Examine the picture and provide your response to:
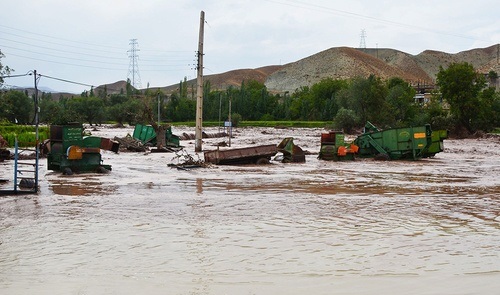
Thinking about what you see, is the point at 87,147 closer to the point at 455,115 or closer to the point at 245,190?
the point at 245,190

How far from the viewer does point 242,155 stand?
27062 millimetres

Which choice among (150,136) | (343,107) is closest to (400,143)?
(150,136)

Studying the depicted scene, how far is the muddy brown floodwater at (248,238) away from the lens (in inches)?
300

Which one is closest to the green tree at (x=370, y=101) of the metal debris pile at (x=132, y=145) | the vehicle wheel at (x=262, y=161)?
the metal debris pile at (x=132, y=145)

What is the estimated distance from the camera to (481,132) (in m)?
65.5

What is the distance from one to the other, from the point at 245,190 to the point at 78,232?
763 cm

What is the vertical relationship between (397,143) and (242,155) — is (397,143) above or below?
above

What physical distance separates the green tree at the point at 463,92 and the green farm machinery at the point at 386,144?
36.8m

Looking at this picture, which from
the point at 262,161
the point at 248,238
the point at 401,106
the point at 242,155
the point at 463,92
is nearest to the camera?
the point at 248,238

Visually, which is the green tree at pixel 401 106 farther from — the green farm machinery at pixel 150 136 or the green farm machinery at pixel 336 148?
the green farm machinery at pixel 336 148

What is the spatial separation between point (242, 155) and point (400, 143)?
9.03m

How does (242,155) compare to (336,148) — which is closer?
(242,155)

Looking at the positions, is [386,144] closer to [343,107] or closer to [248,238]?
[248,238]

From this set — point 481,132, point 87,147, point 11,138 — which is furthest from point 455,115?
point 87,147
